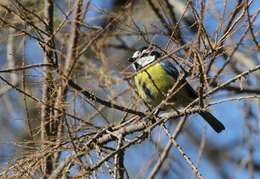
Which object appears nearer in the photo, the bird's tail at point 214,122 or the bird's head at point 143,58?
the bird's head at point 143,58

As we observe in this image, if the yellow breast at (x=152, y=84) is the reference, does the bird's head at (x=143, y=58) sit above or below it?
above

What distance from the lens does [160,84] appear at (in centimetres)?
390

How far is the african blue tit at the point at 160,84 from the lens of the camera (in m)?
3.59

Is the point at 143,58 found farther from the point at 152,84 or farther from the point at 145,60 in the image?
the point at 152,84

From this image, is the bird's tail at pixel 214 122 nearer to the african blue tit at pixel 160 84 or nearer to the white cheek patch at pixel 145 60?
the african blue tit at pixel 160 84

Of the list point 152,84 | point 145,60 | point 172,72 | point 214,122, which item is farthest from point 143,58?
point 214,122

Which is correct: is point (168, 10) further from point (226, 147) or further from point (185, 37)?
point (226, 147)

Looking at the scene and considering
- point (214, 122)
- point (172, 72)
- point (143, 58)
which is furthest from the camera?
point (214, 122)

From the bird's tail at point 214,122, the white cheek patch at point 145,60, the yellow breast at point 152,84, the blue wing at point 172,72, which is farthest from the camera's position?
the bird's tail at point 214,122

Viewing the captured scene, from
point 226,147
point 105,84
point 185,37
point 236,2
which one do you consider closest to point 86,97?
point 105,84

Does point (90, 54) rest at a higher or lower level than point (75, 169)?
higher

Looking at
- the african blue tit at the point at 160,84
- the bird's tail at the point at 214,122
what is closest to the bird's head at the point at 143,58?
the african blue tit at the point at 160,84

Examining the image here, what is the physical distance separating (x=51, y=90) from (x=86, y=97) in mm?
230

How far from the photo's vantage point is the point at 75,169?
95.7 inches
